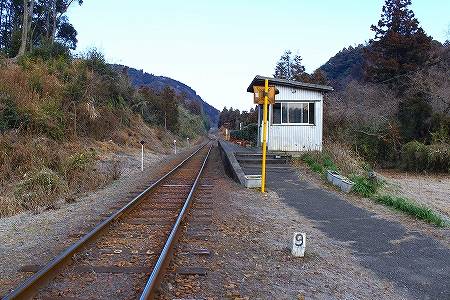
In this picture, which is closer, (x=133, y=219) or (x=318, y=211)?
(x=133, y=219)

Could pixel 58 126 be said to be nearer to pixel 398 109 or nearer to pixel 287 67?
pixel 398 109

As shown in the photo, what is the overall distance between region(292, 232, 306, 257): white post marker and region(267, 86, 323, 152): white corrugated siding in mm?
13392

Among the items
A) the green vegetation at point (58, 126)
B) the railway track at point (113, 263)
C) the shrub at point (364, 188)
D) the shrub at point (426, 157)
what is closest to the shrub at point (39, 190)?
the green vegetation at point (58, 126)

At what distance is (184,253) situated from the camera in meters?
5.50

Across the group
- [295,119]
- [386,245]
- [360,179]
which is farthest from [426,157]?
[386,245]

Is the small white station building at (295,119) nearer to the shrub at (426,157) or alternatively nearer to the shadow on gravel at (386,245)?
the shrub at (426,157)

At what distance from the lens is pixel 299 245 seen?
18.3 feet

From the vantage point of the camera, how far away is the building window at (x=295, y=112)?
61.8 feet

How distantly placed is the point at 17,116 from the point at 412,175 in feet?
62.5

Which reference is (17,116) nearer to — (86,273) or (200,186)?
(200,186)

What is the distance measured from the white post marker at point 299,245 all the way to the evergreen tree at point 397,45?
102 ft

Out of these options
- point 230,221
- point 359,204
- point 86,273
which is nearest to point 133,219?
point 230,221

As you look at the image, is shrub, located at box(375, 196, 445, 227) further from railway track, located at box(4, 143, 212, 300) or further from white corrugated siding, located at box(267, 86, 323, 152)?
white corrugated siding, located at box(267, 86, 323, 152)

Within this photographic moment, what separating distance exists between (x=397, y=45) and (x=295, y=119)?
69.4ft
